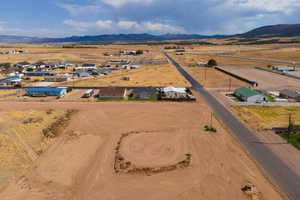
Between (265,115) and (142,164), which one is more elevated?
(265,115)

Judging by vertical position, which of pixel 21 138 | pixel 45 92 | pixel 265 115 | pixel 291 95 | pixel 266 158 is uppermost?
pixel 45 92

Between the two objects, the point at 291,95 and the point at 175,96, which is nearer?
the point at 175,96

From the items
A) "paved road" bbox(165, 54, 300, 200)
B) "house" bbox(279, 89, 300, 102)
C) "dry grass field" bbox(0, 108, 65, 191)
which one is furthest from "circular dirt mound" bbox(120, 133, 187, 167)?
"house" bbox(279, 89, 300, 102)

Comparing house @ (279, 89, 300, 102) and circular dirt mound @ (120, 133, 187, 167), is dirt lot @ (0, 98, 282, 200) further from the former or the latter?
house @ (279, 89, 300, 102)

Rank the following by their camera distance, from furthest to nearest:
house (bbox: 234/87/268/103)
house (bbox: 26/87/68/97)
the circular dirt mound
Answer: house (bbox: 26/87/68/97) < house (bbox: 234/87/268/103) < the circular dirt mound

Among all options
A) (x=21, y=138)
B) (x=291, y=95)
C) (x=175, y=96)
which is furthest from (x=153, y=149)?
(x=291, y=95)

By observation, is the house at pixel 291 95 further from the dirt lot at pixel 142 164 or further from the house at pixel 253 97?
the dirt lot at pixel 142 164

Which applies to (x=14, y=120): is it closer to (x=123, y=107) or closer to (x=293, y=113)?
(x=123, y=107)

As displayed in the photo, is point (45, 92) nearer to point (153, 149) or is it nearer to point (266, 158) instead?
point (153, 149)
